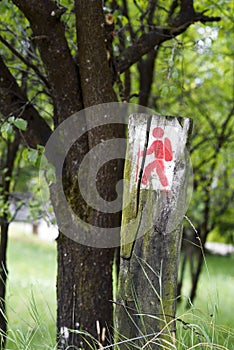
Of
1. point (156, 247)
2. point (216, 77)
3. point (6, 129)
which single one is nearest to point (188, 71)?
point (216, 77)

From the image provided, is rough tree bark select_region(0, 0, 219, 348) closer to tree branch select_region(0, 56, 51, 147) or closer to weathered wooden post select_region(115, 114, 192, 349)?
tree branch select_region(0, 56, 51, 147)

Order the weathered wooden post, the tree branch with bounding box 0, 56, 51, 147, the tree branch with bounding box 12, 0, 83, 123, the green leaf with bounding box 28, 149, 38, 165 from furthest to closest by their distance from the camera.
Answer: the tree branch with bounding box 0, 56, 51, 147 → the tree branch with bounding box 12, 0, 83, 123 → the green leaf with bounding box 28, 149, 38, 165 → the weathered wooden post

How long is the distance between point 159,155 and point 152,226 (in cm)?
33

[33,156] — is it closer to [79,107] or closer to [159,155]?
[79,107]

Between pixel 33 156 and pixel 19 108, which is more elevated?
pixel 19 108

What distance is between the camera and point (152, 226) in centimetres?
264

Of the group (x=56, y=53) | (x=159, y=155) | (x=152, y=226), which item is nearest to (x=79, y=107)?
(x=56, y=53)

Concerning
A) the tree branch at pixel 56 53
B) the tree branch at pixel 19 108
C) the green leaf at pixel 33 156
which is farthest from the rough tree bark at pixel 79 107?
the green leaf at pixel 33 156

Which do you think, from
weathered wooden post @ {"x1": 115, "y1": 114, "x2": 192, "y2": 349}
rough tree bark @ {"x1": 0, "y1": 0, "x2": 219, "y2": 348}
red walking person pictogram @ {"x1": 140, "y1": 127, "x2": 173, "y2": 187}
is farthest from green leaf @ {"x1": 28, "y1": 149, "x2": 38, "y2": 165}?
red walking person pictogram @ {"x1": 140, "y1": 127, "x2": 173, "y2": 187}

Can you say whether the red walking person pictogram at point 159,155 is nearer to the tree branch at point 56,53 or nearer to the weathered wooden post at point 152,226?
the weathered wooden post at point 152,226

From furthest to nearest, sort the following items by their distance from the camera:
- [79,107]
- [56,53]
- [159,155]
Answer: [79,107]
[56,53]
[159,155]

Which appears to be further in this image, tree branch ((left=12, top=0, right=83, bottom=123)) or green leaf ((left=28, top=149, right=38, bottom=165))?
tree branch ((left=12, top=0, right=83, bottom=123))

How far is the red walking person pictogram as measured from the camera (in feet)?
8.57

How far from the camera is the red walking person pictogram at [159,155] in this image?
2.61 meters
